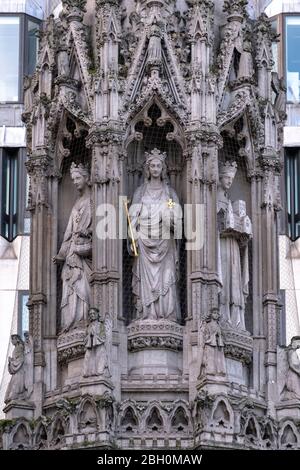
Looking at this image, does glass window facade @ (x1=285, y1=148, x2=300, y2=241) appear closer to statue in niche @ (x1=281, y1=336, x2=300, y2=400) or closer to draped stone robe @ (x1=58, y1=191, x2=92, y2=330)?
statue in niche @ (x1=281, y1=336, x2=300, y2=400)

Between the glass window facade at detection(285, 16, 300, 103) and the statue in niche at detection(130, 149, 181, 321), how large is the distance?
44.1 feet

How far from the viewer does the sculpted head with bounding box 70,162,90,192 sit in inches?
1945

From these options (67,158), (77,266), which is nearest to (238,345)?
(77,266)

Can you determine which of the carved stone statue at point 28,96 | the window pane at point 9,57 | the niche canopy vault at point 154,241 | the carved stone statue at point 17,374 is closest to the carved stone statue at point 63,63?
the niche canopy vault at point 154,241

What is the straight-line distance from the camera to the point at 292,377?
48.6m

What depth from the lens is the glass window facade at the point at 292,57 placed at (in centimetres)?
6209

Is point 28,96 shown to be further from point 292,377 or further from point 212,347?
point 292,377

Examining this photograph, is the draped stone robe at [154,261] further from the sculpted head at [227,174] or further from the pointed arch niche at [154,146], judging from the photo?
the sculpted head at [227,174]

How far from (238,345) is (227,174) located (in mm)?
3118

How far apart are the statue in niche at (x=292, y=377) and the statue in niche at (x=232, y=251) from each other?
0.93 m

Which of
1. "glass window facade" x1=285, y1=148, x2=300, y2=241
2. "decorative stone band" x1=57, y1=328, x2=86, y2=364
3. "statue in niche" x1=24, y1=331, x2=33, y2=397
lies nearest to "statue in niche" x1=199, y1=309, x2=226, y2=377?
"decorative stone band" x1=57, y1=328, x2=86, y2=364

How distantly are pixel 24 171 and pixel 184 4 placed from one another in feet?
37.2
